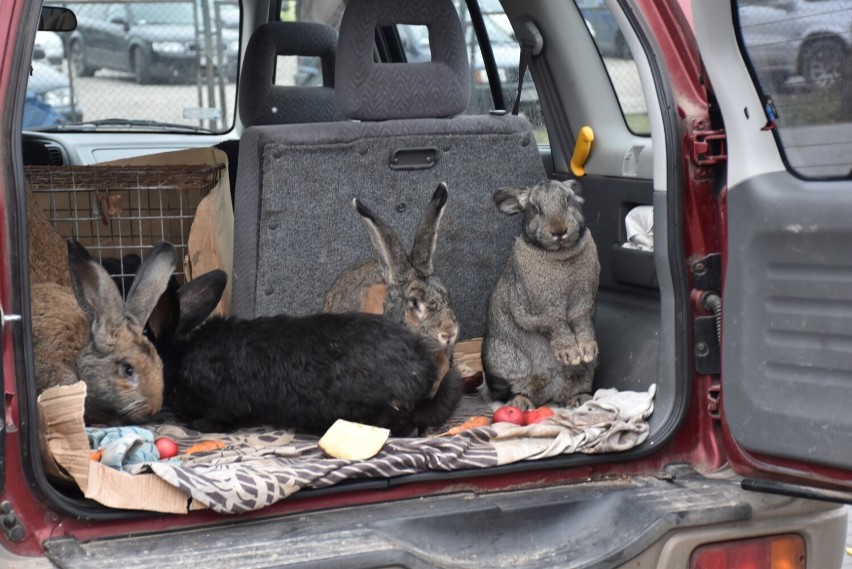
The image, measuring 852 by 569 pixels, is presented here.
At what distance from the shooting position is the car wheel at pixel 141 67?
6867 millimetres

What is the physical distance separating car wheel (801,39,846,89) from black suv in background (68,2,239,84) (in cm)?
469

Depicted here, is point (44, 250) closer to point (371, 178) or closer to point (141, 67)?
point (371, 178)

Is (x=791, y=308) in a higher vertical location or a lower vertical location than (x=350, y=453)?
higher

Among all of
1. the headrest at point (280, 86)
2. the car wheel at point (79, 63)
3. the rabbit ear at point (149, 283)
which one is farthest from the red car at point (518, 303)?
the car wheel at point (79, 63)

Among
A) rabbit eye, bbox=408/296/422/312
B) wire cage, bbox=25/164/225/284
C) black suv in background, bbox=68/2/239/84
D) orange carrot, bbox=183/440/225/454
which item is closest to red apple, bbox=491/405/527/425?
rabbit eye, bbox=408/296/422/312

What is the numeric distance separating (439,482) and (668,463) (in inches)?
27.2

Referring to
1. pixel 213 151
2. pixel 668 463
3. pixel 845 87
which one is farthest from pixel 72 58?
pixel 845 87

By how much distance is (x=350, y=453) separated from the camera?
305 centimetres

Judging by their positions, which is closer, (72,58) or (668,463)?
(668,463)

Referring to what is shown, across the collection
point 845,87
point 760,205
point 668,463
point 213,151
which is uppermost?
point 845,87

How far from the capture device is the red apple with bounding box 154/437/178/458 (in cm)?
318

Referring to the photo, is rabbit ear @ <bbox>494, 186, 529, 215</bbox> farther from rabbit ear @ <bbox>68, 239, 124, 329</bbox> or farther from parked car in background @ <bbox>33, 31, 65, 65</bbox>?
parked car in background @ <bbox>33, 31, 65, 65</bbox>

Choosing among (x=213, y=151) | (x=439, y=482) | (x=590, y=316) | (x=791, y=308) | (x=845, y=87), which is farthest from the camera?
(x=213, y=151)

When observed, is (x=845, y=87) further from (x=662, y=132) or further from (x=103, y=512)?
(x=103, y=512)
